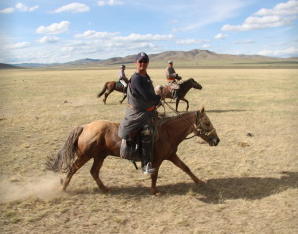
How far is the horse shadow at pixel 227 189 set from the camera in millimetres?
5523

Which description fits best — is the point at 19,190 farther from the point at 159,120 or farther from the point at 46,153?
the point at 159,120

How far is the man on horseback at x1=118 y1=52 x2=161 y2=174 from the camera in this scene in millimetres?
4840

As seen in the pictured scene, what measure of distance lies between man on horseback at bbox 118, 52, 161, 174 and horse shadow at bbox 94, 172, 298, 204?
0.92m

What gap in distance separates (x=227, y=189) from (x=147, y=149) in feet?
6.74

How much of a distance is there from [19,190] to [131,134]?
277cm

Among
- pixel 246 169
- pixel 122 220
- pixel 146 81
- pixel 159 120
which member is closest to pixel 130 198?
pixel 122 220

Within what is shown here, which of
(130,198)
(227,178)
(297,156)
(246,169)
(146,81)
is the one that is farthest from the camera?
(297,156)

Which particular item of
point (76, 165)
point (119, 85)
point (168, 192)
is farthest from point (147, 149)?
point (119, 85)

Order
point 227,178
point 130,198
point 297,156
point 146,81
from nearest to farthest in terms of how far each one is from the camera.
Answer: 1. point 146,81
2. point 130,198
3. point 227,178
4. point 297,156

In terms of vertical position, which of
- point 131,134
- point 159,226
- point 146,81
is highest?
point 146,81

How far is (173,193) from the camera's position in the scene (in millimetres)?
5680

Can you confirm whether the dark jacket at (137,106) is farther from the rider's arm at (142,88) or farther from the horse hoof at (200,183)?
the horse hoof at (200,183)

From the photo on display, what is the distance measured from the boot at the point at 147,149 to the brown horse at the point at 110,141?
17cm

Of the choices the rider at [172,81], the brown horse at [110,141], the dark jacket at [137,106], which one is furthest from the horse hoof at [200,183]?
the rider at [172,81]
